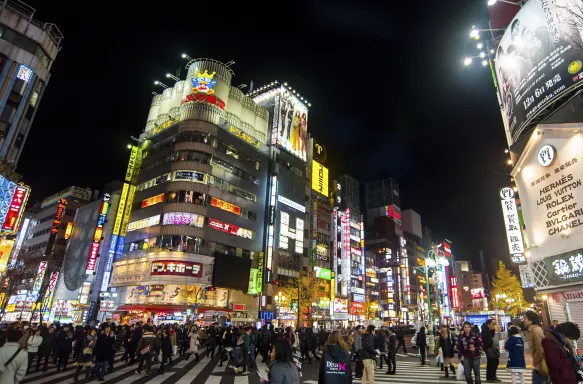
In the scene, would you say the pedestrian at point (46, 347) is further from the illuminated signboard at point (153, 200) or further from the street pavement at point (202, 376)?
the illuminated signboard at point (153, 200)

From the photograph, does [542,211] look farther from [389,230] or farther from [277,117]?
[389,230]

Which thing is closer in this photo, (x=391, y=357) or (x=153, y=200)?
(x=391, y=357)

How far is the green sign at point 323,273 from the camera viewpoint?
5930 centimetres

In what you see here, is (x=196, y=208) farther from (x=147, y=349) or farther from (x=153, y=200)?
(x=147, y=349)

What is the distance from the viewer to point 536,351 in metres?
6.16

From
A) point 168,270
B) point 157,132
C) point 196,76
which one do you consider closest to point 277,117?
point 196,76

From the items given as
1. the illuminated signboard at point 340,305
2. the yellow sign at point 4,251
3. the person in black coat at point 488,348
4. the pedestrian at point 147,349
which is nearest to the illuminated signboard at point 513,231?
the person in black coat at point 488,348

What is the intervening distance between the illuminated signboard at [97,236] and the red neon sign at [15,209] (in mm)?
28488

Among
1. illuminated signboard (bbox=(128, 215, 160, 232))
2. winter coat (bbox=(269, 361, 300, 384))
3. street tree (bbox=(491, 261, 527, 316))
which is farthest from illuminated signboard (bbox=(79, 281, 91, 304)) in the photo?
street tree (bbox=(491, 261, 527, 316))

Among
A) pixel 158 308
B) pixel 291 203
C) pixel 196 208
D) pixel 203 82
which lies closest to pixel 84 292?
pixel 158 308

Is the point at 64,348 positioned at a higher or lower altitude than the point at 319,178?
lower

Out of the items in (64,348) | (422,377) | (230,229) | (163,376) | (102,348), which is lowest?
(163,376)

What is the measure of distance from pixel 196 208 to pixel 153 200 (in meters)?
7.10

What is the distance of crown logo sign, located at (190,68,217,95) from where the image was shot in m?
51.6
